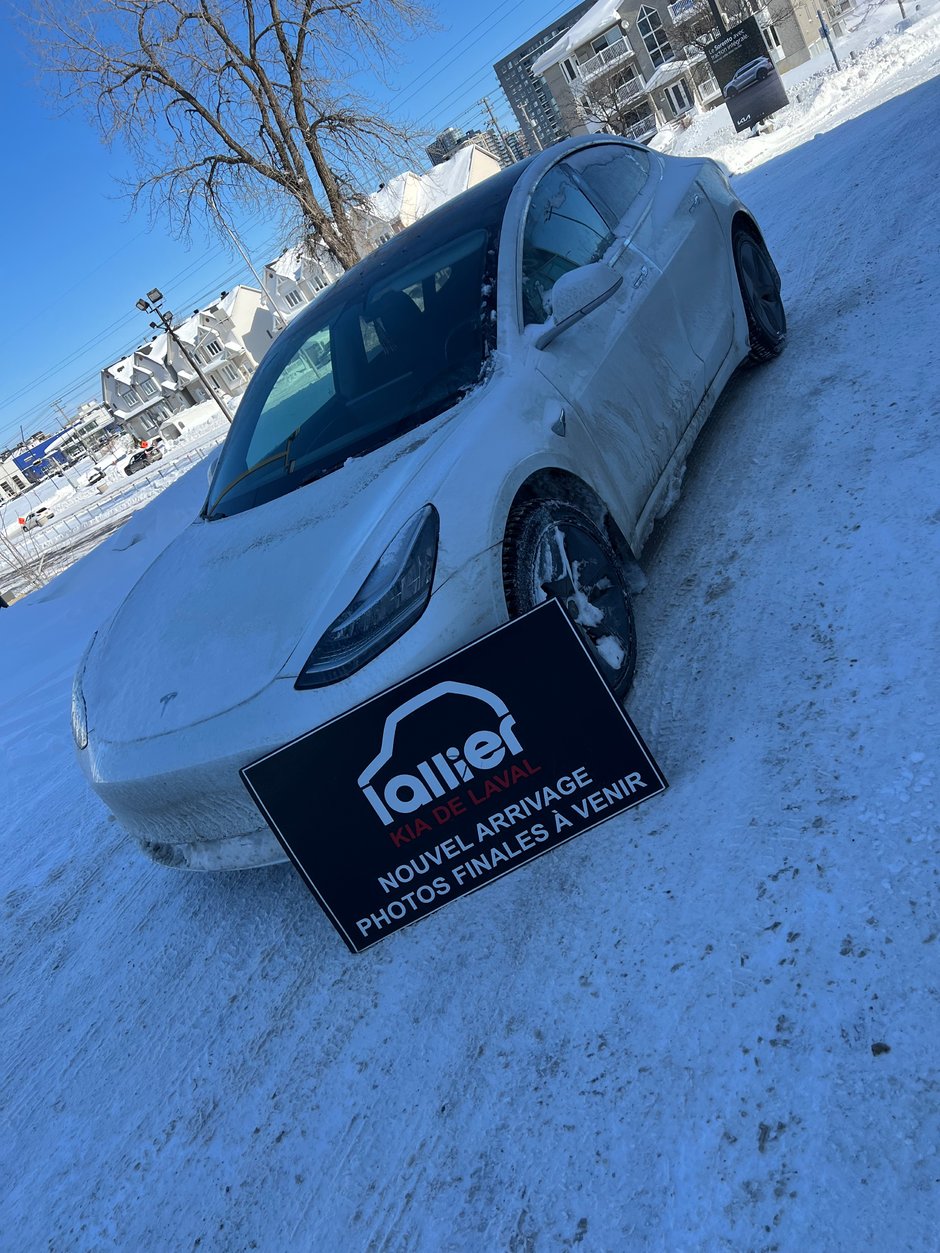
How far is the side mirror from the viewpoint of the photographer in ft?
10.0

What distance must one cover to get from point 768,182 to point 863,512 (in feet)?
34.0

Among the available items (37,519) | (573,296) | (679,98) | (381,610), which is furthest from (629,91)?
(381,610)

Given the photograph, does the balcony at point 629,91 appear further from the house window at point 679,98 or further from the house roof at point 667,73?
the house window at point 679,98

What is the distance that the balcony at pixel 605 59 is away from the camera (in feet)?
187

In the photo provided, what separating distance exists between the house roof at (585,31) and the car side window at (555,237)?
65.1 metres

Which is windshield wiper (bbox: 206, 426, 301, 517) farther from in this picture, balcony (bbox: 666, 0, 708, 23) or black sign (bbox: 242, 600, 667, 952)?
balcony (bbox: 666, 0, 708, 23)

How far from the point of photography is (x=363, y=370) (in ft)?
11.2

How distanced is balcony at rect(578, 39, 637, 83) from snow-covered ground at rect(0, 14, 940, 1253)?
214 feet

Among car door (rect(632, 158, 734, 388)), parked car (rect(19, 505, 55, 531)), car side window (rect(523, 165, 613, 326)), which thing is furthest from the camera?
parked car (rect(19, 505, 55, 531))

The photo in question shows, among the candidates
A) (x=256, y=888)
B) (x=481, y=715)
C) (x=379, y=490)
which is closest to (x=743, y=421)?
(x=379, y=490)

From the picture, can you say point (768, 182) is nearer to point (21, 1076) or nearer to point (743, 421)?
point (743, 421)

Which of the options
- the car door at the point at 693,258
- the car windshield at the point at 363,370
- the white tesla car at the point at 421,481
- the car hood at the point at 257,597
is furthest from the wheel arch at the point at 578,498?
the car door at the point at 693,258

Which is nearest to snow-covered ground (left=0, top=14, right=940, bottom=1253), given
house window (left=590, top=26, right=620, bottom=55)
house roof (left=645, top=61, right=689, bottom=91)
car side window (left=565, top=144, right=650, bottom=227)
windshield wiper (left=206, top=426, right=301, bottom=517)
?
windshield wiper (left=206, top=426, right=301, bottom=517)

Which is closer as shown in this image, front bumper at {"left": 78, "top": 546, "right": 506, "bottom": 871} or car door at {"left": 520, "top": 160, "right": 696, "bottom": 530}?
front bumper at {"left": 78, "top": 546, "right": 506, "bottom": 871}
